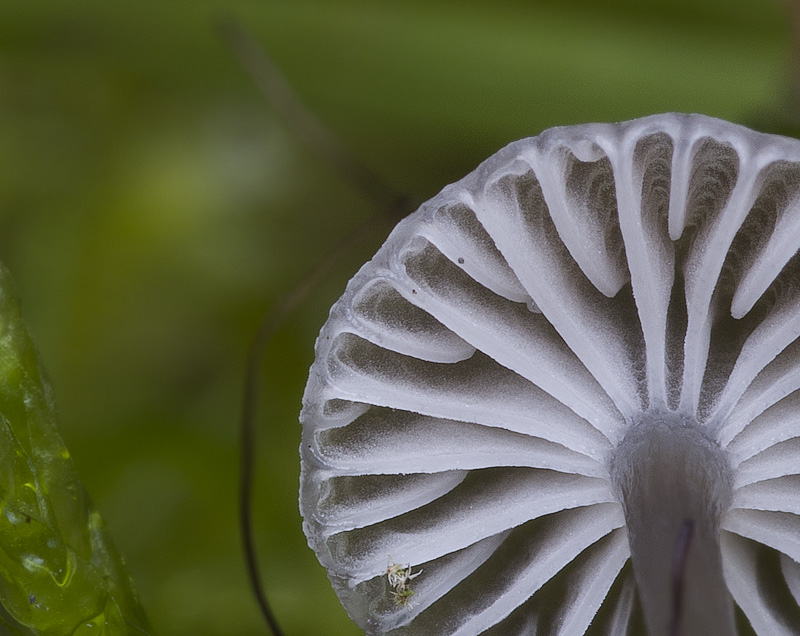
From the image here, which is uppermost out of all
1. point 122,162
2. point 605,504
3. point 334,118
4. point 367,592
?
point 334,118

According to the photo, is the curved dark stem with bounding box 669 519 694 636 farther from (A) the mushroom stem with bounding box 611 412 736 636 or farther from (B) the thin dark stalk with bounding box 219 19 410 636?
(B) the thin dark stalk with bounding box 219 19 410 636

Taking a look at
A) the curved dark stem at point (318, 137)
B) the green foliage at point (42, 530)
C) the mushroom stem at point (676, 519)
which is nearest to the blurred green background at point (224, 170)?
the curved dark stem at point (318, 137)

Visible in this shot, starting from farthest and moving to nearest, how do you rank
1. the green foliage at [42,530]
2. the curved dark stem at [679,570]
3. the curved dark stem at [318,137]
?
the curved dark stem at [318,137]
the green foliage at [42,530]
the curved dark stem at [679,570]

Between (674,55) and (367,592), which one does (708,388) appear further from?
(674,55)

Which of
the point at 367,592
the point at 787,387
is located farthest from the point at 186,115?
the point at 787,387

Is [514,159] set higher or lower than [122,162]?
lower

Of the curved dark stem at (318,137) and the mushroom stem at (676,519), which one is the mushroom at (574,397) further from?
the curved dark stem at (318,137)
